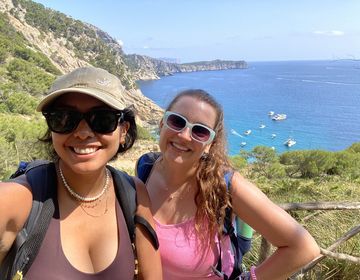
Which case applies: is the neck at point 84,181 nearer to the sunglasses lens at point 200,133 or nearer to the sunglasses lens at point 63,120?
the sunglasses lens at point 63,120

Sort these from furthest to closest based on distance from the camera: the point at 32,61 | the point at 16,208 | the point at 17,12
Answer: the point at 17,12 < the point at 32,61 < the point at 16,208

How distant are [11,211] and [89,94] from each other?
0.46 metres

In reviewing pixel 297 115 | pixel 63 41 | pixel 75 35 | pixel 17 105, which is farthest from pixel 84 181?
pixel 75 35

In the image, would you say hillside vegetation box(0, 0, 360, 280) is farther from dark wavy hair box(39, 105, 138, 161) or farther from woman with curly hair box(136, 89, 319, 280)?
woman with curly hair box(136, 89, 319, 280)

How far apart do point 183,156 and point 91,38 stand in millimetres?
85767

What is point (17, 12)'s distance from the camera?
211 ft

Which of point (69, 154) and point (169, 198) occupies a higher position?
point (69, 154)

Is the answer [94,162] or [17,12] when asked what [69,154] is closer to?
[94,162]

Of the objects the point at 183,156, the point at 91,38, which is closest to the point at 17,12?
the point at 91,38

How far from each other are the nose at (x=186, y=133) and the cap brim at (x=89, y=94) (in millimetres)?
507

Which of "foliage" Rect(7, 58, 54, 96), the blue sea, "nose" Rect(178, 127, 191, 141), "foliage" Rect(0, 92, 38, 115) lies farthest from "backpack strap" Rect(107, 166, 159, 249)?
"foliage" Rect(7, 58, 54, 96)

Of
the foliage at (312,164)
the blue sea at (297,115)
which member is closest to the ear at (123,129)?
the foliage at (312,164)

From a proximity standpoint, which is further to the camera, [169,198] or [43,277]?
[169,198]

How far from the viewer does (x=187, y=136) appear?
5.99 ft
